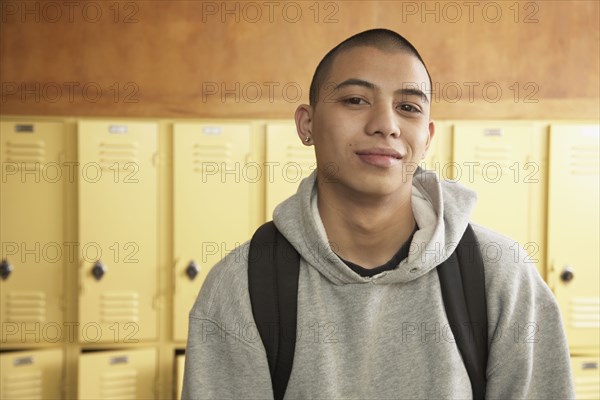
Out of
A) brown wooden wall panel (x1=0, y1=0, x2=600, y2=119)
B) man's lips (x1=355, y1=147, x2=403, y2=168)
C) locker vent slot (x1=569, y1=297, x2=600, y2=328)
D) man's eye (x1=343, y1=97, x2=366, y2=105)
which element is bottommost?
locker vent slot (x1=569, y1=297, x2=600, y2=328)

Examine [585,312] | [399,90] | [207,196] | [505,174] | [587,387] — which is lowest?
[587,387]

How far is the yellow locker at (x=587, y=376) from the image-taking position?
3307mm

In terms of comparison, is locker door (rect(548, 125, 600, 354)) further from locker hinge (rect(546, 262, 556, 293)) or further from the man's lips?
the man's lips

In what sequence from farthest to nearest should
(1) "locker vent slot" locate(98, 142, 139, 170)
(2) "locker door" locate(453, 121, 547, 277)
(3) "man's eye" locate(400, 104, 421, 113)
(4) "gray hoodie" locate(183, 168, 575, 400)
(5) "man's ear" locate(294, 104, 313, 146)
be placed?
(2) "locker door" locate(453, 121, 547, 277) → (1) "locker vent slot" locate(98, 142, 139, 170) → (5) "man's ear" locate(294, 104, 313, 146) → (3) "man's eye" locate(400, 104, 421, 113) → (4) "gray hoodie" locate(183, 168, 575, 400)

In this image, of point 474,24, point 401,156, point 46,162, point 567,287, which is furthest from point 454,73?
point 401,156

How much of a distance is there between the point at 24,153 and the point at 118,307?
0.96 meters

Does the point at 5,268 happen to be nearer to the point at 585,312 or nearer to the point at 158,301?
the point at 158,301

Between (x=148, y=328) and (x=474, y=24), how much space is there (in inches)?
98.7

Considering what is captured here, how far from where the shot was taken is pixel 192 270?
3.33 metres

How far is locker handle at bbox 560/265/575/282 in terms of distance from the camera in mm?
3365

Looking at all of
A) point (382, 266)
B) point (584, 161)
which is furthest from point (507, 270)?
point (584, 161)

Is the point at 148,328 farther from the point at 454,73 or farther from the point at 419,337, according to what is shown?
the point at 419,337

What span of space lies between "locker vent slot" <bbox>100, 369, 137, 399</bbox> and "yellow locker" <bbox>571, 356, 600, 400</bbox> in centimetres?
233

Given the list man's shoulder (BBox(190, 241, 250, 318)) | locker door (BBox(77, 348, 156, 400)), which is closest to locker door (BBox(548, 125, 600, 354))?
locker door (BBox(77, 348, 156, 400))
